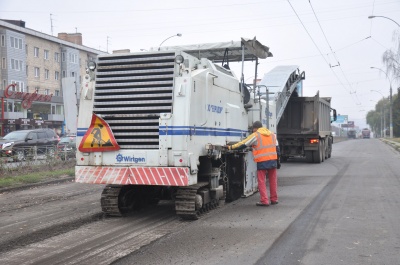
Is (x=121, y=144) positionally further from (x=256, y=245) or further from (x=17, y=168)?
(x=17, y=168)

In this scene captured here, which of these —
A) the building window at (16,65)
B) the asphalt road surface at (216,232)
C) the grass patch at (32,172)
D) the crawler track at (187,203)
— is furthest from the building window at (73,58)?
the crawler track at (187,203)

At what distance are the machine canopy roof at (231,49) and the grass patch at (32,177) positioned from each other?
19.5 feet

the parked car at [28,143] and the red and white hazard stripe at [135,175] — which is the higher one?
the parked car at [28,143]

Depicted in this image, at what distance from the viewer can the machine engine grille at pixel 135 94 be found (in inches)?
278

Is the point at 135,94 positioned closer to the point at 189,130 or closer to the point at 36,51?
the point at 189,130

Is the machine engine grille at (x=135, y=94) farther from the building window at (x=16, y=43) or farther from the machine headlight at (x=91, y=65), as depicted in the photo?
the building window at (x=16, y=43)

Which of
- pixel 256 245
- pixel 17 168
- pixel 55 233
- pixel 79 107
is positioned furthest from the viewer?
pixel 17 168

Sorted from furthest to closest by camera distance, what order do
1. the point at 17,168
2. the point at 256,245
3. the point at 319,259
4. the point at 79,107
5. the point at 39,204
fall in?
1. the point at 17,168
2. the point at 39,204
3. the point at 79,107
4. the point at 256,245
5. the point at 319,259

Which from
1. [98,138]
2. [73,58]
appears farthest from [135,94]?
[73,58]

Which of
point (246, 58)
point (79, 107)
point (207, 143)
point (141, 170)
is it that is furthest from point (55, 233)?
point (246, 58)

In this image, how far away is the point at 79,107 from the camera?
24.8 ft

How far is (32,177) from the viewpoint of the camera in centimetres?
1293

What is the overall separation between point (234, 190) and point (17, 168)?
774 cm

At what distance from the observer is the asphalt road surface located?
17.2 feet
